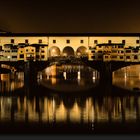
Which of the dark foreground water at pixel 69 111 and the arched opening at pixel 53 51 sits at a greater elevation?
the arched opening at pixel 53 51

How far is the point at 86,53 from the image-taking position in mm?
16672

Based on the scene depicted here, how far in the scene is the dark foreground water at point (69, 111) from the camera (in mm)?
7703

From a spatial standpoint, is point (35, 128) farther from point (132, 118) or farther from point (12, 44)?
point (12, 44)

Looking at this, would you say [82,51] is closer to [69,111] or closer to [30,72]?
[30,72]

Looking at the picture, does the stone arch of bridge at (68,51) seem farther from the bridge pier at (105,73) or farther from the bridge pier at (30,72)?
the bridge pier at (30,72)

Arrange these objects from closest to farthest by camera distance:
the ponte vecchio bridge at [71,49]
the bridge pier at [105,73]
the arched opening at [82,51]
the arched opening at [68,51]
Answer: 1. the bridge pier at [105,73]
2. the ponte vecchio bridge at [71,49]
3. the arched opening at [82,51]
4. the arched opening at [68,51]

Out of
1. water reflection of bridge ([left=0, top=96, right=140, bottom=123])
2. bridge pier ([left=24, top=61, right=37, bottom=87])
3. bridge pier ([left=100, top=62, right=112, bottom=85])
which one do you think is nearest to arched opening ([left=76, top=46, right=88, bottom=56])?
bridge pier ([left=100, top=62, right=112, bottom=85])

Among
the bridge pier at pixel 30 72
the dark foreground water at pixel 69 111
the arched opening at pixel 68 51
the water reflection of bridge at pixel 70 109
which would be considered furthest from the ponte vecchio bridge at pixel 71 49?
the water reflection of bridge at pixel 70 109

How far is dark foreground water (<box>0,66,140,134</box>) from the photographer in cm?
770

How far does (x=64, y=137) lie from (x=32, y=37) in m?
10.3

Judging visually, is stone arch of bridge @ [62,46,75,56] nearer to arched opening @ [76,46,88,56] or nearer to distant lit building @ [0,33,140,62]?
distant lit building @ [0,33,140,62]

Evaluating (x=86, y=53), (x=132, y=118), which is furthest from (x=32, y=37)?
(x=132, y=118)

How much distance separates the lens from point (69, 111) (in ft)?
31.6

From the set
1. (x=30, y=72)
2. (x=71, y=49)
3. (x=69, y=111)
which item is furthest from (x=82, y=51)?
(x=69, y=111)
